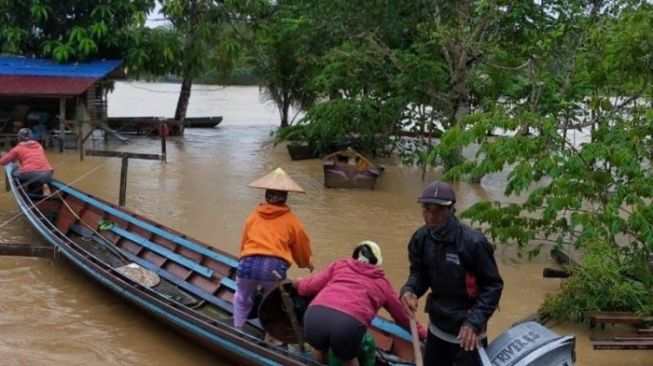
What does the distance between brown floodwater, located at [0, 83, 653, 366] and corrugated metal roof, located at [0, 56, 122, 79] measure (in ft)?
6.34

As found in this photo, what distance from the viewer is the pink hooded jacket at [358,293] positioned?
4.34 metres

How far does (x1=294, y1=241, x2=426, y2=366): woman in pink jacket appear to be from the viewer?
4312 mm

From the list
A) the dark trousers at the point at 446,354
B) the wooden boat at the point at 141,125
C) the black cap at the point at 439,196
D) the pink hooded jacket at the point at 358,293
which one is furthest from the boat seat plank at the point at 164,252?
the wooden boat at the point at 141,125

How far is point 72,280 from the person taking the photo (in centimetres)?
814

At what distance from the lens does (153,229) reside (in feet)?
26.9

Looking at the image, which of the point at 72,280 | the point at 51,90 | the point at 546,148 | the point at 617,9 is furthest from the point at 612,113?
the point at 51,90

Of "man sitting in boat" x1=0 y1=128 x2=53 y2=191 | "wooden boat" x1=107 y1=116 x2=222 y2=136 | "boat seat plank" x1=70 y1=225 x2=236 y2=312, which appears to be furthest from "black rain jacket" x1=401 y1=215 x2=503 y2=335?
"wooden boat" x1=107 y1=116 x2=222 y2=136

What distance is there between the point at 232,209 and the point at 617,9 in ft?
21.6

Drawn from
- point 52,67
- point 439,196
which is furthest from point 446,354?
point 52,67

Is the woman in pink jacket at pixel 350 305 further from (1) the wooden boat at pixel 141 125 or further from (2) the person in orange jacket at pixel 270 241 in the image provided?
(1) the wooden boat at pixel 141 125

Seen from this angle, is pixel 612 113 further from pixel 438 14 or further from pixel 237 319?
pixel 438 14

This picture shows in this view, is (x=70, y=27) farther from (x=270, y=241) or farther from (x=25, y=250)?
(x=270, y=241)

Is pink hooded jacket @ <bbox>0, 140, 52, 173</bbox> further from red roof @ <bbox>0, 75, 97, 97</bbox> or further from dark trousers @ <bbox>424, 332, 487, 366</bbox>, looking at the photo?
dark trousers @ <bbox>424, 332, 487, 366</bbox>

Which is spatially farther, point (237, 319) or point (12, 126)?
point (12, 126)
